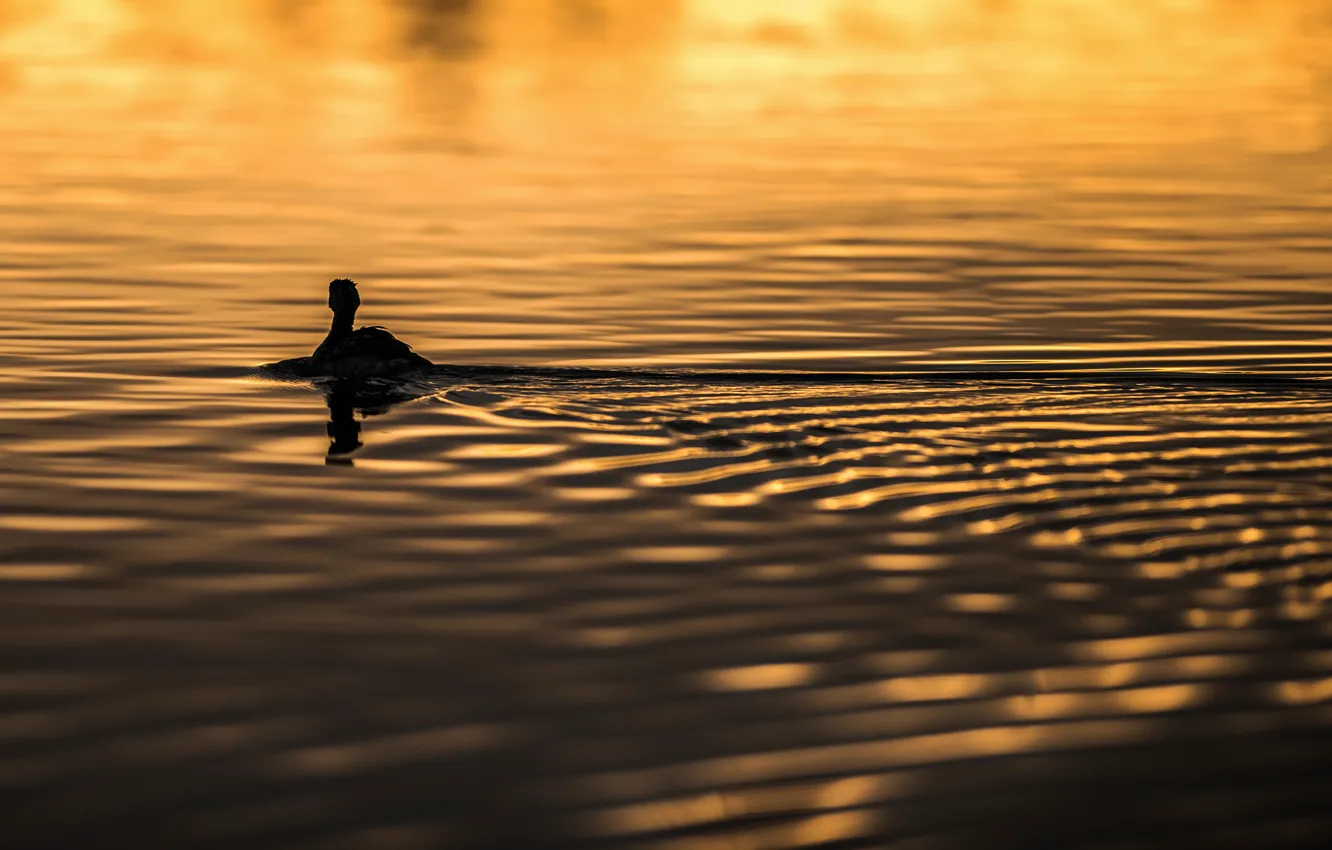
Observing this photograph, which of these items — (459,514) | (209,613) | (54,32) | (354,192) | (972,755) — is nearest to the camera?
(972,755)

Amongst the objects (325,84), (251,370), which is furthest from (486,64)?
(251,370)

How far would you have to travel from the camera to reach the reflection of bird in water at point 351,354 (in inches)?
845

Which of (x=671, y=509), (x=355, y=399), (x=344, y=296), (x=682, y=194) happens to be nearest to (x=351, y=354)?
(x=355, y=399)

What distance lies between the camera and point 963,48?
71062 mm

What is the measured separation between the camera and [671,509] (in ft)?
53.4

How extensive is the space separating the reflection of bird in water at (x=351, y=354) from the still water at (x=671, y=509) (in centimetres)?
37

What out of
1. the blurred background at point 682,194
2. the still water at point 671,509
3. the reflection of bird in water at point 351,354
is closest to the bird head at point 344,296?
the reflection of bird in water at point 351,354

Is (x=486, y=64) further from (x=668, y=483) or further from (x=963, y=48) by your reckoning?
(x=668, y=483)

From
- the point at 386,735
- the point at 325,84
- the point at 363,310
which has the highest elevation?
the point at 325,84

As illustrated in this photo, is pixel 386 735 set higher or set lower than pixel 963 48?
lower

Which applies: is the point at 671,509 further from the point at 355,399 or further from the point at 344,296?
the point at 344,296

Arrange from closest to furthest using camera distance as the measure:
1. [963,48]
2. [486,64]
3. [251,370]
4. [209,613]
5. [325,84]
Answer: [209,613] → [251,370] → [325,84] → [486,64] → [963,48]

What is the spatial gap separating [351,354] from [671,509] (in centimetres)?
669

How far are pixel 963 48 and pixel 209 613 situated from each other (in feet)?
199
